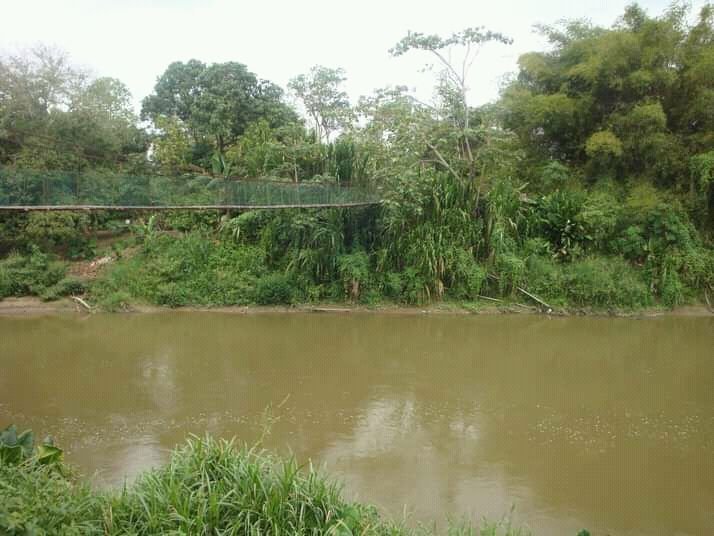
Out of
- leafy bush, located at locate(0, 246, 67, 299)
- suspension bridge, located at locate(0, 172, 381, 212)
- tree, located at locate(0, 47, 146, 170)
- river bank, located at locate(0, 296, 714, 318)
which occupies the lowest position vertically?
river bank, located at locate(0, 296, 714, 318)

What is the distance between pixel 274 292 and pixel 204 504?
7.09 metres

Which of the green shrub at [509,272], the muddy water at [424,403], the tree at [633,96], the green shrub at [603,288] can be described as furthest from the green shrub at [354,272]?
the tree at [633,96]

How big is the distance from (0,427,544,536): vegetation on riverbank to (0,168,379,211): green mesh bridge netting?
4.47 m

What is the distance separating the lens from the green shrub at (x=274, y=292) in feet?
32.1

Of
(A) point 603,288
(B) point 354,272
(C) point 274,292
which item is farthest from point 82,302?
(A) point 603,288

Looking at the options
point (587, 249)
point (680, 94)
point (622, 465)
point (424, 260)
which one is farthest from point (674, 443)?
point (680, 94)

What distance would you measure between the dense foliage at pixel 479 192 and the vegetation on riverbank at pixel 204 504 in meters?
6.59

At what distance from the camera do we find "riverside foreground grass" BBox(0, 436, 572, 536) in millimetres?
2725

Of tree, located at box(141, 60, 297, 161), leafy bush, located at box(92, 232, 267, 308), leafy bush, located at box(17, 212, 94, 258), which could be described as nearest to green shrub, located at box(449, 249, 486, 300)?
leafy bush, located at box(92, 232, 267, 308)

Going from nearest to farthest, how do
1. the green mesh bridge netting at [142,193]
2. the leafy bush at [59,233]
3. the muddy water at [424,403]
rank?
the muddy water at [424,403] → the green mesh bridge netting at [142,193] → the leafy bush at [59,233]

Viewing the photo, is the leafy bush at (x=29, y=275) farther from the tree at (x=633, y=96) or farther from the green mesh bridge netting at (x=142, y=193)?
the tree at (x=633, y=96)

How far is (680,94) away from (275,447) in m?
9.40

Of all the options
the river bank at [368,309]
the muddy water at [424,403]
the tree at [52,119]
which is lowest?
the muddy water at [424,403]

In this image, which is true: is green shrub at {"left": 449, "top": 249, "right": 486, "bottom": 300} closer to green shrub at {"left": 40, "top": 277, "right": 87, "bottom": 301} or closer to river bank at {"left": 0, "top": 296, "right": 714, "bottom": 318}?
river bank at {"left": 0, "top": 296, "right": 714, "bottom": 318}
